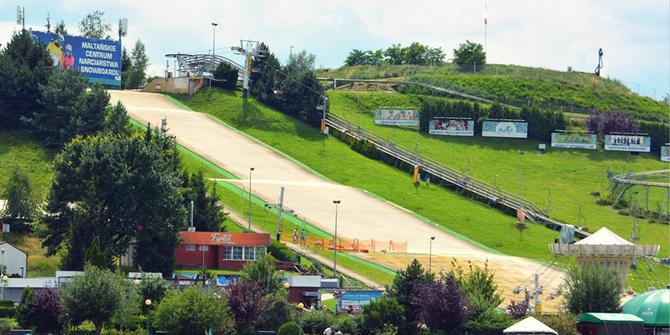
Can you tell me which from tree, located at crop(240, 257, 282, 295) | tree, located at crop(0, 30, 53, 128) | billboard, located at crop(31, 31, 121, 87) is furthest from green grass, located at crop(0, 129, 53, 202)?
tree, located at crop(240, 257, 282, 295)

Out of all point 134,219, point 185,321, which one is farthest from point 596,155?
point 185,321

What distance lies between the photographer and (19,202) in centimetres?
10444

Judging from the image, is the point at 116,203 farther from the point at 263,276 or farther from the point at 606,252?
the point at 606,252

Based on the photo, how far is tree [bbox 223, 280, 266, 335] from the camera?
255 feet

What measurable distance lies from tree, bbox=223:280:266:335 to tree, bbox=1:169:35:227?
101 ft

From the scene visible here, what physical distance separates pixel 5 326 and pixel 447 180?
72095 millimetres

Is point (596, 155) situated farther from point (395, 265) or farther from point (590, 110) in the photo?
point (395, 265)

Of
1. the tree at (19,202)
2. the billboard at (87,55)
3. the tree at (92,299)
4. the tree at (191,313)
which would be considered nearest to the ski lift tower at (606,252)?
the tree at (191,313)

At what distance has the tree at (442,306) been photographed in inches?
3088

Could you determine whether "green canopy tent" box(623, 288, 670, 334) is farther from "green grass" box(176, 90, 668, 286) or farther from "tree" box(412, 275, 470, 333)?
"green grass" box(176, 90, 668, 286)

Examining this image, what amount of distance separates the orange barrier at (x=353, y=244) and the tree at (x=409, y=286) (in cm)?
2571

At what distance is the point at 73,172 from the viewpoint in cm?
10012

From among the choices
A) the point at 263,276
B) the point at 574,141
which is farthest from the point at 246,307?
the point at 574,141

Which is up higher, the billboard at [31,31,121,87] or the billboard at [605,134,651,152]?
the billboard at [31,31,121,87]
